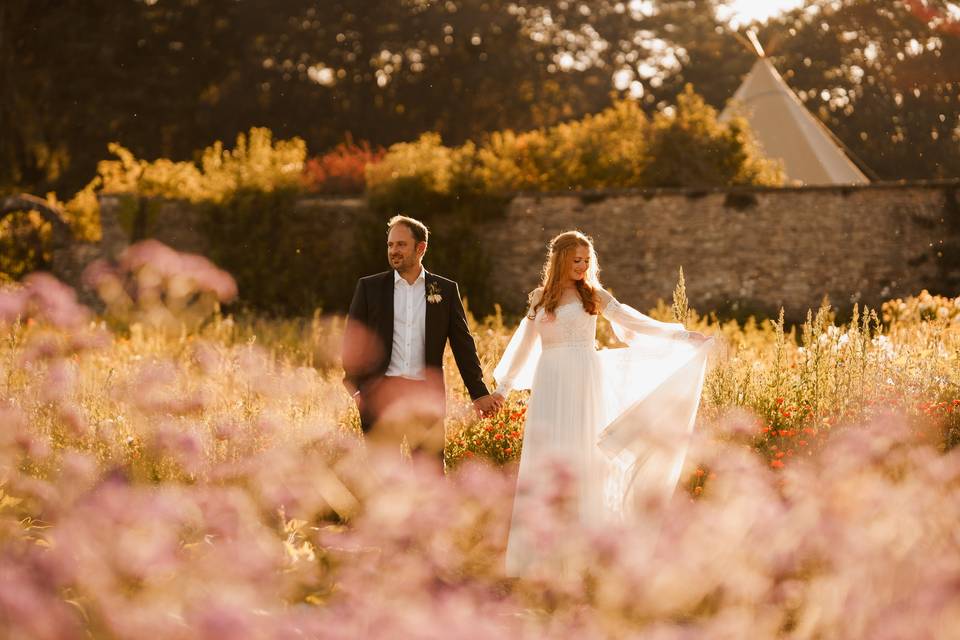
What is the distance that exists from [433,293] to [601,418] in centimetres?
106

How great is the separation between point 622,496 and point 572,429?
0.44 meters

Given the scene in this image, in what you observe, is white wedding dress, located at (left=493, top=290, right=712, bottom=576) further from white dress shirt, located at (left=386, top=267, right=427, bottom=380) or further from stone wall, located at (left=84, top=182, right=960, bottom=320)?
stone wall, located at (left=84, top=182, right=960, bottom=320)

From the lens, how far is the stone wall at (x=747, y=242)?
15070 mm

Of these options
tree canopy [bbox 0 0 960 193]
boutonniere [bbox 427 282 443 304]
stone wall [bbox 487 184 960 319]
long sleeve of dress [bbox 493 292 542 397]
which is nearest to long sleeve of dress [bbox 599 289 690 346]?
long sleeve of dress [bbox 493 292 542 397]

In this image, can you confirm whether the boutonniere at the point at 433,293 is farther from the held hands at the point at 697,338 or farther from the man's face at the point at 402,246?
the held hands at the point at 697,338

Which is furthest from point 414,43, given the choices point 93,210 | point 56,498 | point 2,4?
point 56,498

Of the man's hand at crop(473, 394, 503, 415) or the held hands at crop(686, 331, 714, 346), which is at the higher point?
the held hands at crop(686, 331, 714, 346)

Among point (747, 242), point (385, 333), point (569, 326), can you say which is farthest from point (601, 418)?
point (747, 242)

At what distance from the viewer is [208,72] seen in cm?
2923

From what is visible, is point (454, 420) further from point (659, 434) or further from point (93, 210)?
point (93, 210)

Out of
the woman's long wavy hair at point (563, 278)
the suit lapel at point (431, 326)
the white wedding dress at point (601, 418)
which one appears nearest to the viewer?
the white wedding dress at point (601, 418)

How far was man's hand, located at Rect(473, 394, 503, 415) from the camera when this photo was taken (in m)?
4.89

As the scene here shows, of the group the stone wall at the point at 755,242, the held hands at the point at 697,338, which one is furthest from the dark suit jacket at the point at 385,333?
the stone wall at the point at 755,242

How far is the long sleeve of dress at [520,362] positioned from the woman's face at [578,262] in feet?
1.41
